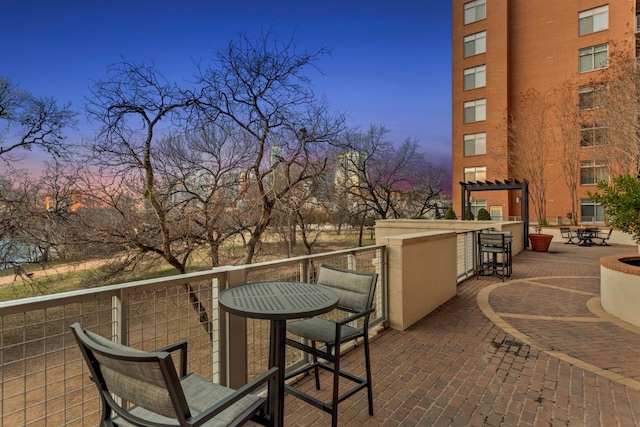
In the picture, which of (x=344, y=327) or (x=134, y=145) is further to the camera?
(x=134, y=145)

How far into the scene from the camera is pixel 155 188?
8289 mm

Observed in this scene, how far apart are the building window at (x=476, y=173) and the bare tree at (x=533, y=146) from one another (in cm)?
218

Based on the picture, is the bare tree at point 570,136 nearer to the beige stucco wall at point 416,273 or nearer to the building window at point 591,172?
the building window at point 591,172

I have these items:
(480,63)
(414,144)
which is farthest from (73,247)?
(480,63)

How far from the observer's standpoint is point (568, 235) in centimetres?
1738

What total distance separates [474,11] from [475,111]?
8215 millimetres

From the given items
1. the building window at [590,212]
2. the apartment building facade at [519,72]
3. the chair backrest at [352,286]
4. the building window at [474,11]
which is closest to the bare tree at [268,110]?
the chair backrest at [352,286]

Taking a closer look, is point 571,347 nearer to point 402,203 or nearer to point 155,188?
point 155,188

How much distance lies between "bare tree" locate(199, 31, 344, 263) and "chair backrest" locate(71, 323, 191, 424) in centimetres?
718

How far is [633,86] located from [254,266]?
22.4 meters

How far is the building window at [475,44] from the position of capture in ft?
91.1

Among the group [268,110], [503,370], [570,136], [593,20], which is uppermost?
[593,20]

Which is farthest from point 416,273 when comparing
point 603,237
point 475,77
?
point 475,77

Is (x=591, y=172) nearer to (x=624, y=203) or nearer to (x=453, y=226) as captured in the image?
(x=453, y=226)
